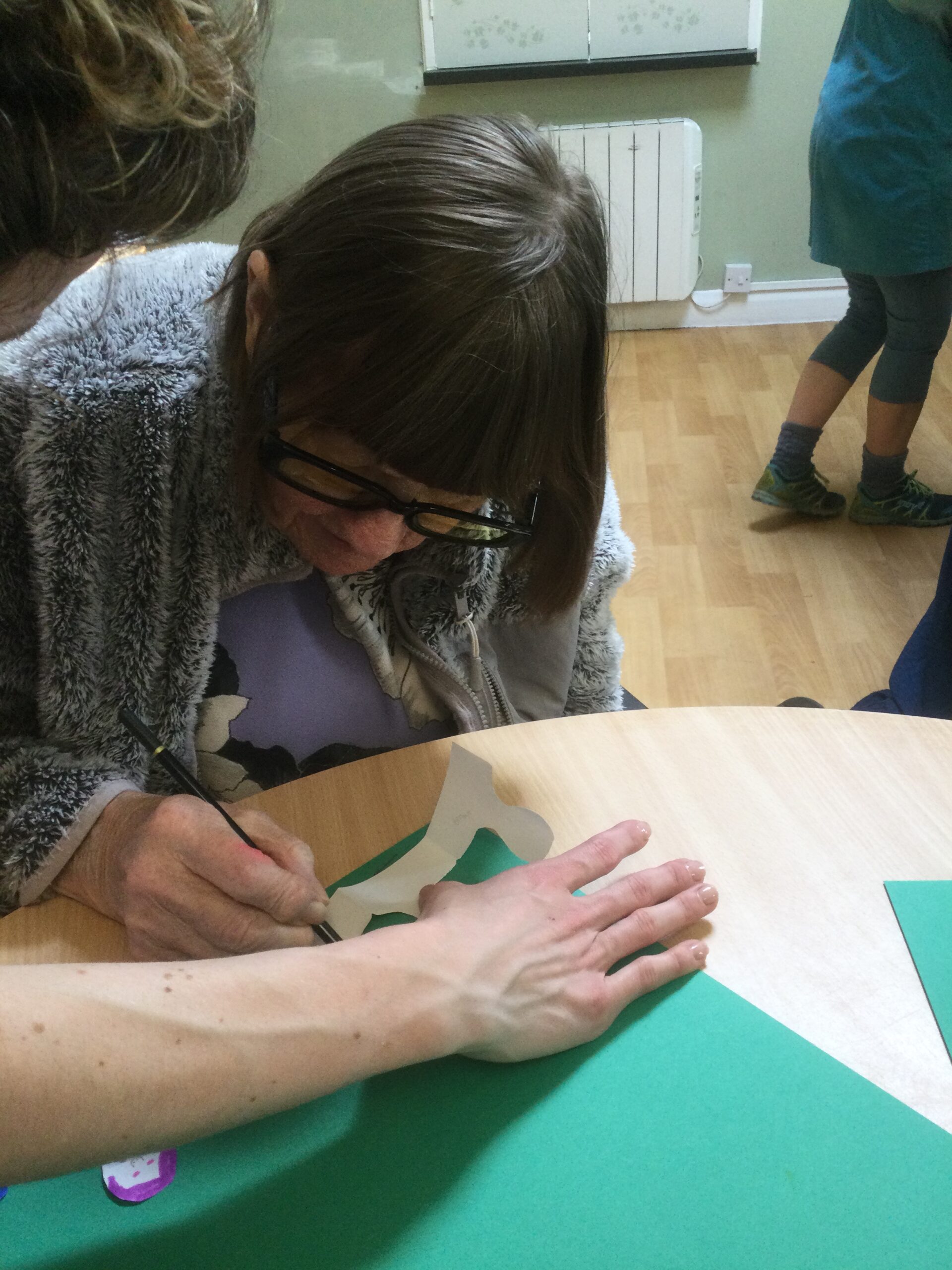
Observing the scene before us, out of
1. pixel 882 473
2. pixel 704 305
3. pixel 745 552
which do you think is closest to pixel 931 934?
pixel 745 552

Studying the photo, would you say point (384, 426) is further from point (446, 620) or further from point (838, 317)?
point (838, 317)

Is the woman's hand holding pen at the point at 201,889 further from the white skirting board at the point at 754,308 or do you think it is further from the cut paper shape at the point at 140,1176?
the white skirting board at the point at 754,308

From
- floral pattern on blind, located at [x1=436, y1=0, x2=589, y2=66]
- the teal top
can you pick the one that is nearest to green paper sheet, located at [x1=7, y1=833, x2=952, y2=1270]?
the teal top

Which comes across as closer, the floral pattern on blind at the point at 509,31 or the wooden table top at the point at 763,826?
the wooden table top at the point at 763,826

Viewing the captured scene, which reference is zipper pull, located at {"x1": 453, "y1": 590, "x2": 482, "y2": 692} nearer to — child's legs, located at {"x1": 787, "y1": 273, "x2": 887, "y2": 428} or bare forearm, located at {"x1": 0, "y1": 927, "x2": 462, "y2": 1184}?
bare forearm, located at {"x1": 0, "y1": 927, "x2": 462, "y2": 1184}

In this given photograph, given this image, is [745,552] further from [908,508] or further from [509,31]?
[509,31]

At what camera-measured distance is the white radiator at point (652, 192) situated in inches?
122

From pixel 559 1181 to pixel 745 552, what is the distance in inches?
76.6

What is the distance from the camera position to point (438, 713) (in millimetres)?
1048

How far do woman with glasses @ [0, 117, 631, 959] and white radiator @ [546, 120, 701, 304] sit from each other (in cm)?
226

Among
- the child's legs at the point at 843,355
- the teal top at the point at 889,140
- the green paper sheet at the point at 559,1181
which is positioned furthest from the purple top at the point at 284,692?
the child's legs at the point at 843,355

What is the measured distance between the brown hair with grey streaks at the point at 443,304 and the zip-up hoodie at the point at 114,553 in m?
0.09

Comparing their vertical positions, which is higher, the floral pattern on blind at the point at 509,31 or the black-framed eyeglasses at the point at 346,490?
the floral pattern on blind at the point at 509,31

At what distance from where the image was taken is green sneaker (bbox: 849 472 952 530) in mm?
2436
